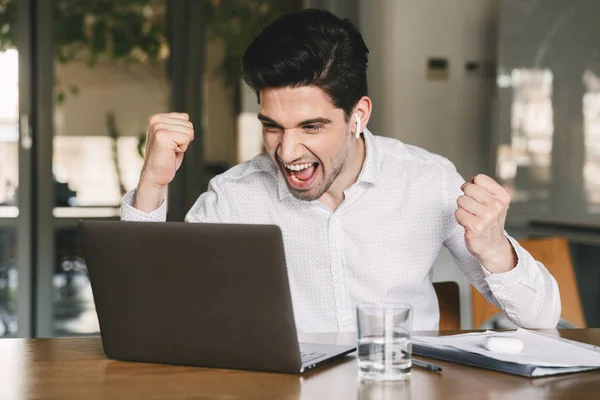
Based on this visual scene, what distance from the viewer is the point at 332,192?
1.91 m

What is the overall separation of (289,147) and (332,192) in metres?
0.23

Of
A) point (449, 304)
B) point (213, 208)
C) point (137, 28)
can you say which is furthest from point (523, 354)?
point (137, 28)

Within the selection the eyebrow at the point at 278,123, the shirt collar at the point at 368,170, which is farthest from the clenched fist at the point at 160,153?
the shirt collar at the point at 368,170

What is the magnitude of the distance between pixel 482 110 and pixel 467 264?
7.71 ft

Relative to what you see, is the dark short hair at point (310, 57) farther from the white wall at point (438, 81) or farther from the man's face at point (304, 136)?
the white wall at point (438, 81)

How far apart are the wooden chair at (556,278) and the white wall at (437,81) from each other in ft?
6.07

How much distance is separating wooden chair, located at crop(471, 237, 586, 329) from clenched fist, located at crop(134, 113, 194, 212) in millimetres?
801

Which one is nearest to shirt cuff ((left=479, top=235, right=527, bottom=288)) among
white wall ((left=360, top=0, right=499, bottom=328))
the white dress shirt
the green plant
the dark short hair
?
the white dress shirt

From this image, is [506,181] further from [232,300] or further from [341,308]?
[232,300]

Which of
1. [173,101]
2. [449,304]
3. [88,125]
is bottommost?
[449,304]

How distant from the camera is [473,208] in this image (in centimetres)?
154

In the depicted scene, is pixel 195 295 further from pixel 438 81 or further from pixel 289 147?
pixel 438 81

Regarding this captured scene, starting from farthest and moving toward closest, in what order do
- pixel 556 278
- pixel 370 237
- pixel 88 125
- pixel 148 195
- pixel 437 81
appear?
pixel 88 125
pixel 437 81
pixel 556 278
pixel 370 237
pixel 148 195

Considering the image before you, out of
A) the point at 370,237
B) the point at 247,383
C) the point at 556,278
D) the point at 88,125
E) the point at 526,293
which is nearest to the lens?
the point at 247,383
